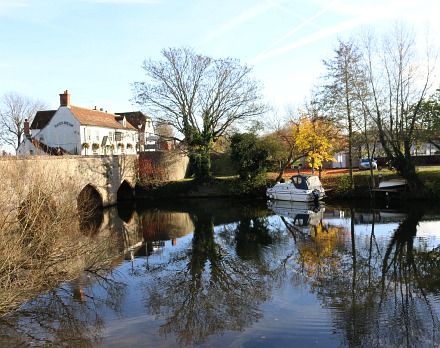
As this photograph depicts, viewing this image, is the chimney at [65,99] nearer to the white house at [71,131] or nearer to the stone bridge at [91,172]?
the white house at [71,131]

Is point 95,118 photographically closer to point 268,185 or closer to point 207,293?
point 268,185

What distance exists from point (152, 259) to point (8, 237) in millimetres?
6407

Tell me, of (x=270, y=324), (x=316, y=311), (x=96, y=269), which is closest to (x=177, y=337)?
(x=270, y=324)

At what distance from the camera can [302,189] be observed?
3028cm

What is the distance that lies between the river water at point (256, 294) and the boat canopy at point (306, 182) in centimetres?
940

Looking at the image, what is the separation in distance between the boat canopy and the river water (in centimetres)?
940

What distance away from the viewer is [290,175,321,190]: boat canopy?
30.1 meters

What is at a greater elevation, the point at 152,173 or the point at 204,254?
the point at 152,173

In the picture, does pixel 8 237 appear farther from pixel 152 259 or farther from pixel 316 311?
pixel 316 311

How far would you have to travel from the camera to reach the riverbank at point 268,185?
29328 millimetres

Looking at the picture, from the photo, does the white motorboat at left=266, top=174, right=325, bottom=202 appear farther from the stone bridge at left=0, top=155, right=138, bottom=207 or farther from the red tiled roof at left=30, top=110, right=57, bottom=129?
the red tiled roof at left=30, top=110, right=57, bottom=129

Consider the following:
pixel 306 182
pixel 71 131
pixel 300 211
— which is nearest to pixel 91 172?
pixel 71 131

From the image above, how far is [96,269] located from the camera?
13.9 metres

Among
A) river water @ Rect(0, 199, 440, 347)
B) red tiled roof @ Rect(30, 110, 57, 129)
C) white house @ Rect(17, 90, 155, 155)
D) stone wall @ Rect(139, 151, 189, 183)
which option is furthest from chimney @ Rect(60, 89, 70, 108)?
river water @ Rect(0, 199, 440, 347)
